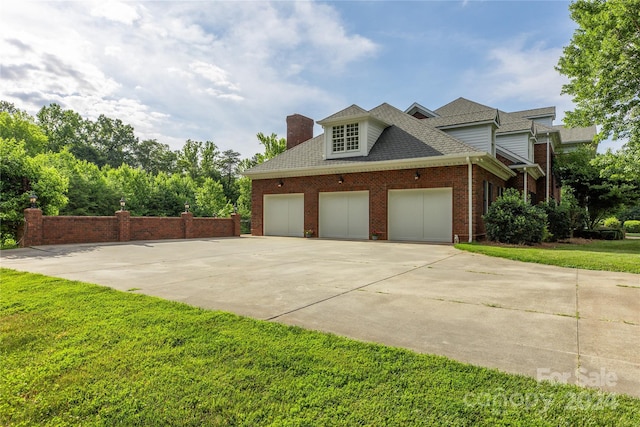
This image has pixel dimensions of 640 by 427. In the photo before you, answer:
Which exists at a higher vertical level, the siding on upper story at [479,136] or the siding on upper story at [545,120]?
the siding on upper story at [545,120]

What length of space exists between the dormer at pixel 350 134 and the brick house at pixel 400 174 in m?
0.05

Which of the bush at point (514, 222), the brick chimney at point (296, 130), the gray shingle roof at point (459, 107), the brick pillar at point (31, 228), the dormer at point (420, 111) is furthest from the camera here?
the brick chimney at point (296, 130)

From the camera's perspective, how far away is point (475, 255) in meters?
9.51

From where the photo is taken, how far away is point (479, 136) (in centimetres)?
1575

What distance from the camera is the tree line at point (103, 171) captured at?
12031 millimetres

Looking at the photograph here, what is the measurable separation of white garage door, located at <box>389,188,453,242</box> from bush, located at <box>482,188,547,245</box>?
1612mm

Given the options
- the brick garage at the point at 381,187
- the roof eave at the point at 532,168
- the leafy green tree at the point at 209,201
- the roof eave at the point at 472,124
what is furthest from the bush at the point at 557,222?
the leafy green tree at the point at 209,201

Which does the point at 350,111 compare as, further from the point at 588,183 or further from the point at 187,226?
the point at 588,183

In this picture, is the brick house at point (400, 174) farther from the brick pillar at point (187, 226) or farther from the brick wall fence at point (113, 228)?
the brick pillar at point (187, 226)

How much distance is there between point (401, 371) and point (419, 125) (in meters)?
15.6

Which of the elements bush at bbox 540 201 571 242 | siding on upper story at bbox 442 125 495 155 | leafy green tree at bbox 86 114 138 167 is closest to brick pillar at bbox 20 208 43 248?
siding on upper story at bbox 442 125 495 155

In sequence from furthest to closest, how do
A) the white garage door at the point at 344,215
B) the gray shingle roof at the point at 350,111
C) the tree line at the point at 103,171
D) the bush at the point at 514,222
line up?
the gray shingle roof at the point at 350,111
the white garage door at the point at 344,215
the bush at the point at 514,222
the tree line at the point at 103,171

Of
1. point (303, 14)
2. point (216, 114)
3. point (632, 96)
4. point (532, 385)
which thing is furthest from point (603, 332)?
point (216, 114)

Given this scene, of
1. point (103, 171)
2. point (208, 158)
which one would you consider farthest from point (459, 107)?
point (208, 158)
